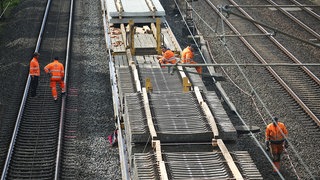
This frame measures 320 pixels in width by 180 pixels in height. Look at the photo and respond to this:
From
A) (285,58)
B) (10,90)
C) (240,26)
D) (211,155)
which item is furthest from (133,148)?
(240,26)

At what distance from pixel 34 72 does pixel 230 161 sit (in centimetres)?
881

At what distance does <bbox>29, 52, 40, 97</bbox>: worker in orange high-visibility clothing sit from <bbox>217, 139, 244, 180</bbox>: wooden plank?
7932 millimetres

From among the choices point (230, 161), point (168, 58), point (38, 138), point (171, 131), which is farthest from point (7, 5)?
point (230, 161)

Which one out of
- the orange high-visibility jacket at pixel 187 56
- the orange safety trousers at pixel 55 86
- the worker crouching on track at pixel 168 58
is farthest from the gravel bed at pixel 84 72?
the orange high-visibility jacket at pixel 187 56

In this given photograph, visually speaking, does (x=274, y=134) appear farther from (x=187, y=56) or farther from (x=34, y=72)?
(x=34, y=72)

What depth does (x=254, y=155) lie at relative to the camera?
1403cm

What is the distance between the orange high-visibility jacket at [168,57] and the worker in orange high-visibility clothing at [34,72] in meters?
3.74

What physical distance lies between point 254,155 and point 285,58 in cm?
805

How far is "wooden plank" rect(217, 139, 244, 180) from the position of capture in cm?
924

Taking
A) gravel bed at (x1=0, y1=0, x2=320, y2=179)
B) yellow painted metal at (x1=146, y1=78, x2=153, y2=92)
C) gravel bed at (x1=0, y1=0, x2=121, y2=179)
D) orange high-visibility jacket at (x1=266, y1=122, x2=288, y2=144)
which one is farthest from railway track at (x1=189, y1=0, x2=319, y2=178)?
gravel bed at (x1=0, y1=0, x2=121, y2=179)

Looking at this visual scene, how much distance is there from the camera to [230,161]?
9789 millimetres

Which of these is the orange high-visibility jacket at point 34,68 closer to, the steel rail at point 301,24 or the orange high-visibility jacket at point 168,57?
the orange high-visibility jacket at point 168,57

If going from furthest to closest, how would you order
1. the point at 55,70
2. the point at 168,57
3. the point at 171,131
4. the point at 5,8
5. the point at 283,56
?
the point at 5,8
the point at 283,56
the point at 168,57
the point at 55,70
the point at 171,131

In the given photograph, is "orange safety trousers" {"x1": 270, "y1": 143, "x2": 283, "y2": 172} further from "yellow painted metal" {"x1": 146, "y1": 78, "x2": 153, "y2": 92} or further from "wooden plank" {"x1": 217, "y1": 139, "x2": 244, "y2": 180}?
"yellow painted metal" {"x1": 146, "y1": 78, "x2": 153, "y2": 92}
